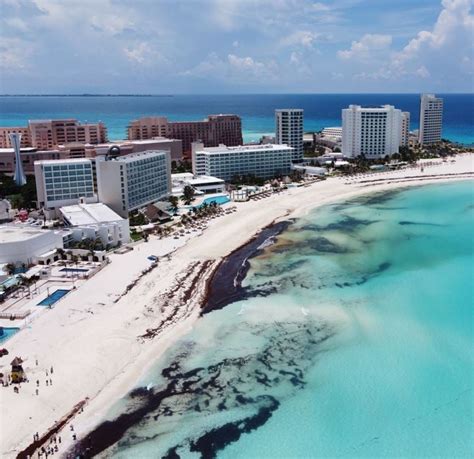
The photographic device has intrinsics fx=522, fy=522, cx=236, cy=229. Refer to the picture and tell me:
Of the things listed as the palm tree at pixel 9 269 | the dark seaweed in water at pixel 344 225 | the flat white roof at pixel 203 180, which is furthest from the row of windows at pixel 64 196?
the dark seaweed in water at pixel 344 225

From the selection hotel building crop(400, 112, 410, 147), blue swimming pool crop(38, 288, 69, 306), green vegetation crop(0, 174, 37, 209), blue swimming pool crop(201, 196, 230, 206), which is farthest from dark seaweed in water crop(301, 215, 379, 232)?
hotel building crop(400, 112, 410, 147)

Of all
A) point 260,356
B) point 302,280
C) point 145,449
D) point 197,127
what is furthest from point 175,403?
point 197,127

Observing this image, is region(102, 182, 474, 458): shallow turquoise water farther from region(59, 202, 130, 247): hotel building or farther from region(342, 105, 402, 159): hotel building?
region(342, 105, 402, 159): hotel building

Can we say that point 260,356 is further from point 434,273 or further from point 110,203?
point 110,203

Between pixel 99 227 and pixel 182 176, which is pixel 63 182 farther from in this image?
pixel 182 176

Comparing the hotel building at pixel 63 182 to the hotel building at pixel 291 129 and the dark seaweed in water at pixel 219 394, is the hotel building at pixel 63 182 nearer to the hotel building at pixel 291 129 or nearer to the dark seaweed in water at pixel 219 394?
the dark seaweed in water at pixel 219 394

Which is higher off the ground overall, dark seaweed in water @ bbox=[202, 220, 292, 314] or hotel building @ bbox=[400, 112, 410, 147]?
hotel building @ bbox=[400, 112, 410, 147]
